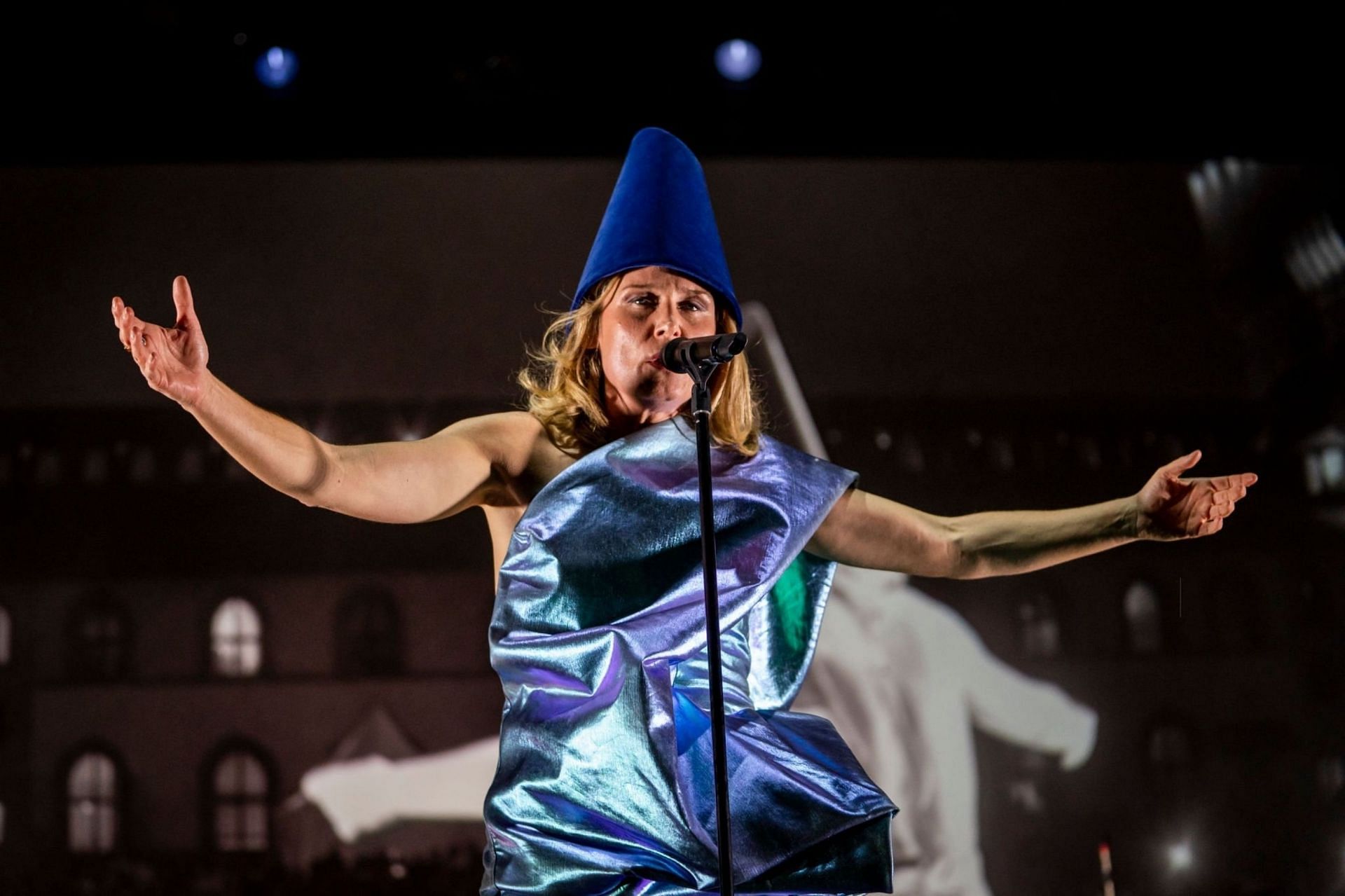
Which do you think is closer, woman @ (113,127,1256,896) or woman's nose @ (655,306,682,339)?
woman @ (113,127,1256,896)

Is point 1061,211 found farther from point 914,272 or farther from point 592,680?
point 592,680

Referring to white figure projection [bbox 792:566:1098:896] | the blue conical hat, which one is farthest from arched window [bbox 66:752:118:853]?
the blue conical hat

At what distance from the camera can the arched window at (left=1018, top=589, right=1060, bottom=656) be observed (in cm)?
519

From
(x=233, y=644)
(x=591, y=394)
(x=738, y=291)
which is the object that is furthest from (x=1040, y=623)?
(x=591, y=394)

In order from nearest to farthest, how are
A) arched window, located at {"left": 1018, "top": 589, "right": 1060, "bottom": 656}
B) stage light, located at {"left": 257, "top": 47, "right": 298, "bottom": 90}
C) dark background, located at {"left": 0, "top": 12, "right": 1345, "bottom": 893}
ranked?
stage light, located at {"left": 257, "top": 47, "right": 298, "bottom": 90} < dark background, located at {"left": 0, "top": 12, "right": 1345, "bottom": 893} < arched window, located at {"left": 1018, "top": 589, "right": 1060, "bottom": 656}

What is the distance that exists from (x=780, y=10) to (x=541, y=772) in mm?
3002

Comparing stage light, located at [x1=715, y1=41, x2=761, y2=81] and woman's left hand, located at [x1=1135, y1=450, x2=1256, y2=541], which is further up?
stage light, located at [x1=715, y1=41, x2=761, y2=81]

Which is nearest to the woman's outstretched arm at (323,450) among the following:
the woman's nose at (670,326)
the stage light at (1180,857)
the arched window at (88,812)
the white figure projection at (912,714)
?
the woman's nose at (670,326)

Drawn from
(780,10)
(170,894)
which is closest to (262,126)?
(780,10)

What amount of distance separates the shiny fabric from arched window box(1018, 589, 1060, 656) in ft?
12.0

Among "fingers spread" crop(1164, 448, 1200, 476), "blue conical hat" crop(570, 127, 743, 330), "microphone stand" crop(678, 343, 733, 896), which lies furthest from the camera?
"blue conical hat" crop(570, 127, 743, 330)

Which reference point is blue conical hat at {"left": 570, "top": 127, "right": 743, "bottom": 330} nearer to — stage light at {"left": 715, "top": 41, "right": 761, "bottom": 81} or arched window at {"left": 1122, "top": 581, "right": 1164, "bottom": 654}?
stage light at {"left": 715, "top": 41, "right": 761, "bottom": 81}

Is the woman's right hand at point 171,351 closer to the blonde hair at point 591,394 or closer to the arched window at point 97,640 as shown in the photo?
the blonde hair at point 591,394

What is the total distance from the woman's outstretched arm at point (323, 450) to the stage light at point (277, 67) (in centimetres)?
255
